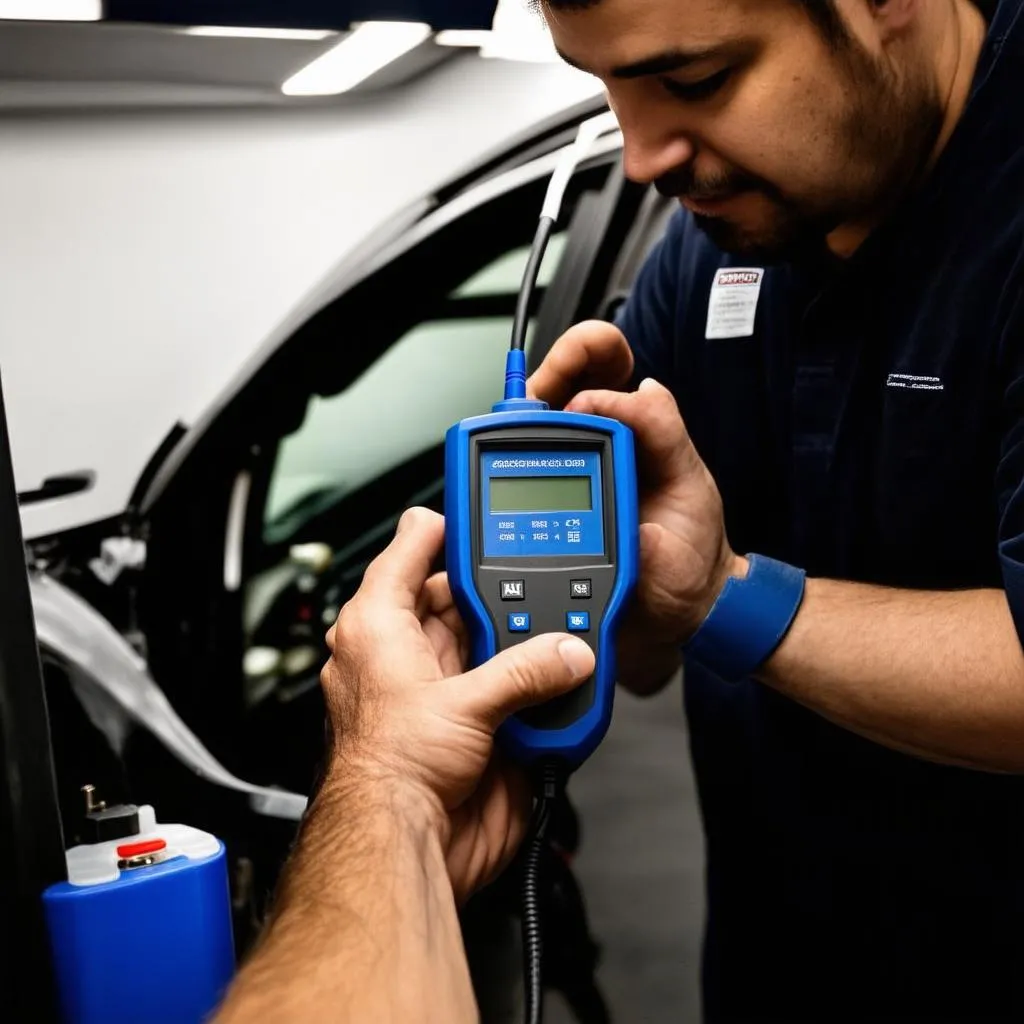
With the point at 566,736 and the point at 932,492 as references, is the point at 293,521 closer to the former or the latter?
the point at 566,736

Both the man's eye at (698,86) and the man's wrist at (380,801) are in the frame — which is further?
the man's eye at (698,86)

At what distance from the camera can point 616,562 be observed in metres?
0.71

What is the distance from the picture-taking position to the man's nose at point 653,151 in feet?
2.69

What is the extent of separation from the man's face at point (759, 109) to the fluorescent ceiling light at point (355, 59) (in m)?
0.22

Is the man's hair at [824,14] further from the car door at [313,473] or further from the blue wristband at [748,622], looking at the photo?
the blue wristband at [748,622]

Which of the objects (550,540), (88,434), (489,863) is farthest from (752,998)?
(88,434)

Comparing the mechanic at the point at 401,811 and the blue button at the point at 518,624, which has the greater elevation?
the blue button at the point at 518,624

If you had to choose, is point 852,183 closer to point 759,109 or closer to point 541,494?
point 759,109

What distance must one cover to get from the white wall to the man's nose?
0.23 m

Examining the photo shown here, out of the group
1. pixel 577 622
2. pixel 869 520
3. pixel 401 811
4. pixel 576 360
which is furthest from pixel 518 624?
pixel 869 520

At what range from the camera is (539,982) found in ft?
2.14

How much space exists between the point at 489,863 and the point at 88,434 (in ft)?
1.70

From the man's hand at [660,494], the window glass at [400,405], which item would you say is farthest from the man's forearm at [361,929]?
the window glass at [400,405]

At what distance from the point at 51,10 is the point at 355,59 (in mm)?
259
